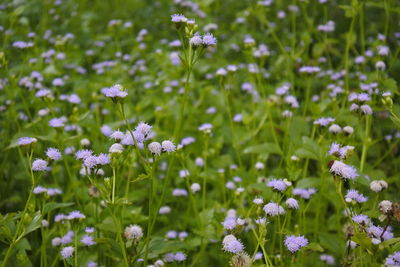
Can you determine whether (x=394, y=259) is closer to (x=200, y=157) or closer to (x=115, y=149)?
(x=115, y=149)

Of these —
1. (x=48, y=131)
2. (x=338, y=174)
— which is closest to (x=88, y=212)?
(x=48, y=131)

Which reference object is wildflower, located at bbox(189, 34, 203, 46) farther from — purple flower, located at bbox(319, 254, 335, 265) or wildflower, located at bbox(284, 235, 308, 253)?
purple flower, located at bbox(319, 254, 335, 265)

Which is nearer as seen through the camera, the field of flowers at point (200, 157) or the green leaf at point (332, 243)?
the field of flowers at point (200, 157)

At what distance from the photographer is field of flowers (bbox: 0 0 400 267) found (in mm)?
1706

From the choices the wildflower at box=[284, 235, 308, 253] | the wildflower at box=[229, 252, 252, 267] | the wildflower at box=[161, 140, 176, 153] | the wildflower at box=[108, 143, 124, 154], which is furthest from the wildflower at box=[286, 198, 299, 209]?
the wildflower at box=[108, 143, 124, 154]

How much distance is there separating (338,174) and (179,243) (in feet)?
2.31

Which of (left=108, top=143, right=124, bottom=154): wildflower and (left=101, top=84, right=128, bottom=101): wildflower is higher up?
(left=101, top=84, right=128, bottom=101): wildflower

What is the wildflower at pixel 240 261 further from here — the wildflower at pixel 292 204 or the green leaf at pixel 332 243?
the green leaf at pixel 332 243

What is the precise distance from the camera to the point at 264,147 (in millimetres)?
2572

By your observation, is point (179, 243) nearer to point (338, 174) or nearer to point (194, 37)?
point (338, 174)

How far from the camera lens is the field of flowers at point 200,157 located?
171 centimetres

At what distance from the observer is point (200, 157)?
114 inches

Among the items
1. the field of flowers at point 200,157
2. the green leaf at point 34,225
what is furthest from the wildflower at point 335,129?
the green leaf at point 34,225

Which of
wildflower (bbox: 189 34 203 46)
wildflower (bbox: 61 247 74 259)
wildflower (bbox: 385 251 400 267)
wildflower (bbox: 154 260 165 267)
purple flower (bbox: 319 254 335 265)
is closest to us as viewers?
wildflower (bbox: 385 251 400 267)
